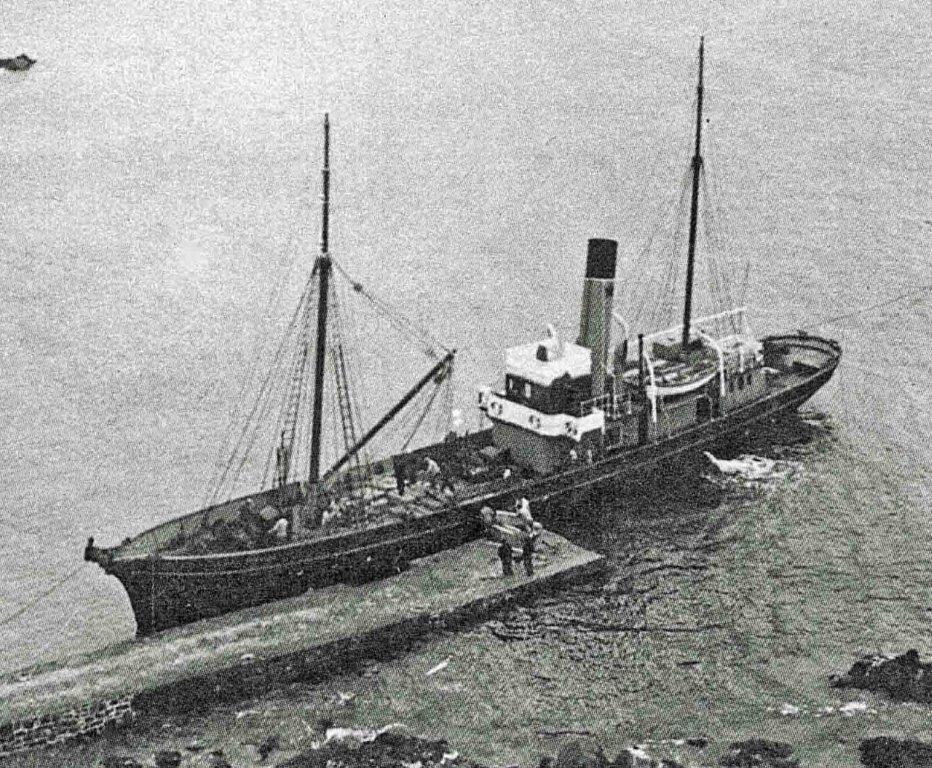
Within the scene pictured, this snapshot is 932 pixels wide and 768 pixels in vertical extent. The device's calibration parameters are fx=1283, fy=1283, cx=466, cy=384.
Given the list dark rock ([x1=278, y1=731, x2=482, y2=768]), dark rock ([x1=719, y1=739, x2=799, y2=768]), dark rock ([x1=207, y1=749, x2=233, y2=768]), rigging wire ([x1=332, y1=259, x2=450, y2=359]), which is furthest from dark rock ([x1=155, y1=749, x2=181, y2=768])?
rigging wire ([x1=332, y1=259, x2=450, y2=359])

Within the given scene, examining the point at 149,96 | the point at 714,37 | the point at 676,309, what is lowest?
the point at 676,309

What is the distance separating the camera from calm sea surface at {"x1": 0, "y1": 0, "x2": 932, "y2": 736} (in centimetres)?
3316

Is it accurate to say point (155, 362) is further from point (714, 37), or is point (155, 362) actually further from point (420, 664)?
point (714, 37)

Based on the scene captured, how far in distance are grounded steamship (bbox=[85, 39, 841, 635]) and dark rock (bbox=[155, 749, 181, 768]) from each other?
505 centimetres

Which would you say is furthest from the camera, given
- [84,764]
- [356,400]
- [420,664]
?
[356,400]

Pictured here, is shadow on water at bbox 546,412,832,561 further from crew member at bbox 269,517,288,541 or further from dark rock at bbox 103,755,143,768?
dark rock at bbox 103,755,143,768

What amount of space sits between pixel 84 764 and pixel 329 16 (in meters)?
42.6

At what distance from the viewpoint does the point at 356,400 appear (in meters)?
39.7

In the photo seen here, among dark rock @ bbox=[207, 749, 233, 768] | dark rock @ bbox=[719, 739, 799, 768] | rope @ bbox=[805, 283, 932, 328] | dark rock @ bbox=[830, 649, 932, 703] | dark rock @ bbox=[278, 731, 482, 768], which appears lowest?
dark rock @ bbox=[207, 749, 233, 768]

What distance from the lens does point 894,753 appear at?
2302 cm

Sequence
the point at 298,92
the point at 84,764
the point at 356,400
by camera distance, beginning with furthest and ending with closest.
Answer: the point at 298,92 → the point at 356,400 → the point at 84,764

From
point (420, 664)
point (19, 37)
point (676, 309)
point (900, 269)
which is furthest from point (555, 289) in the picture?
point (19, 37)

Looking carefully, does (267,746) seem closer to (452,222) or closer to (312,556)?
(312,556)

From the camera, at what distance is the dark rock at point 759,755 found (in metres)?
22.8
